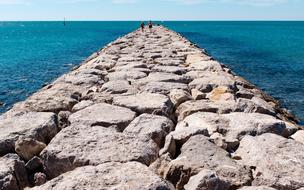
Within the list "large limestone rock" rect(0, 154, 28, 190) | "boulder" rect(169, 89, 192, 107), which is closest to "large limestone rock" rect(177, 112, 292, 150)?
"boulder" rect(169, 89, 192, 107)

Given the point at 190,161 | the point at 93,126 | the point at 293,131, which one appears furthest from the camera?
the point at 293,131

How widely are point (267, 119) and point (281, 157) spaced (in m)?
0.84

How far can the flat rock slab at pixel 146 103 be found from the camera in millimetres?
3912

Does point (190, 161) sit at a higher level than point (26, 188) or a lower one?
higher

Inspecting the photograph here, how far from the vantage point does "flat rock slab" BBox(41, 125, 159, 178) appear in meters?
2.75

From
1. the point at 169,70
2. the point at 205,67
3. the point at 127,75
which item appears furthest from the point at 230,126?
the point at 205,67

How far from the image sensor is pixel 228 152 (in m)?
3.06

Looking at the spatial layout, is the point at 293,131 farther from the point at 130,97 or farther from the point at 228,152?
the point at 130,97

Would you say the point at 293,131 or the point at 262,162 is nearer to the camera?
the point at 262,162

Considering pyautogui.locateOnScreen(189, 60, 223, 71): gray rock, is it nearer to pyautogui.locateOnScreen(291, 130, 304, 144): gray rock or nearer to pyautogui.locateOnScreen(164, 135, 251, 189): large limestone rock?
pyautogui.locateOnScreen(291, 130, 304, 144): gray rock

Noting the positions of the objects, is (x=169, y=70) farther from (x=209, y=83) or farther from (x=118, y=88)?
(x=118, y=88)

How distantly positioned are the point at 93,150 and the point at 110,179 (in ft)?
1.69

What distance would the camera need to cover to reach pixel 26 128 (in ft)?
10.9

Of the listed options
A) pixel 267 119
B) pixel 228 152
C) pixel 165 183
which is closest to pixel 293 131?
pixel 267 119
